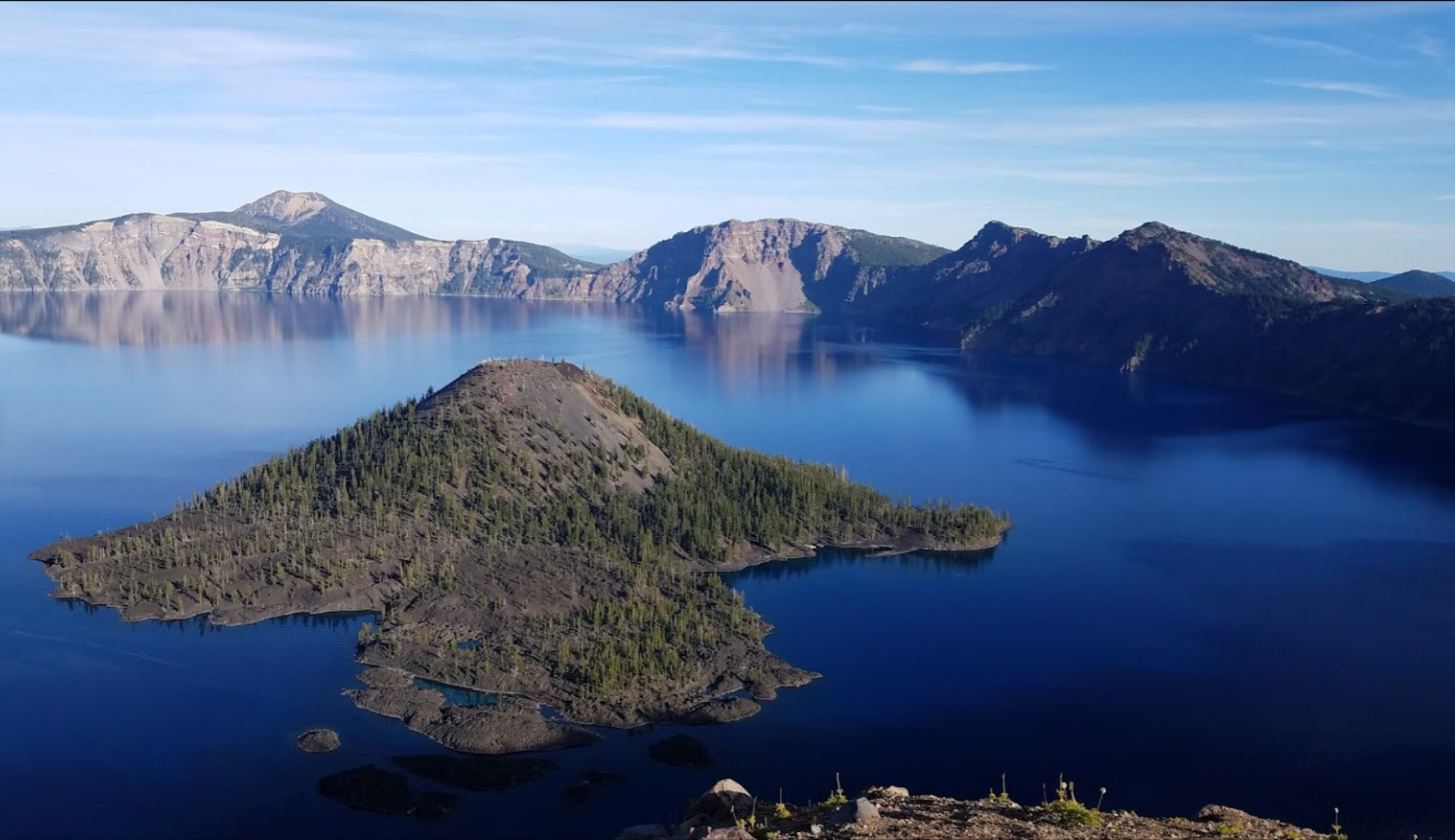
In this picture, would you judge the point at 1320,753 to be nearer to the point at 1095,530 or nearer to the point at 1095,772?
the point at 1095,772

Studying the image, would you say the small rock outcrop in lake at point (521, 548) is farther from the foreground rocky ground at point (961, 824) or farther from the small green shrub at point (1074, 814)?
the small green shrub at point (1074, 814)

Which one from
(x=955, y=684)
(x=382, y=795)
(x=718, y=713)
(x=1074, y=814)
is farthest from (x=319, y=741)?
(x=1074, y=814)

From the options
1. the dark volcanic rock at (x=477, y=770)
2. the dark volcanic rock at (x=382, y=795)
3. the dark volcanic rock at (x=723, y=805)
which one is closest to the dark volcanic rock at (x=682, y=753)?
the dark volcanic rock at (x=477, y=770)

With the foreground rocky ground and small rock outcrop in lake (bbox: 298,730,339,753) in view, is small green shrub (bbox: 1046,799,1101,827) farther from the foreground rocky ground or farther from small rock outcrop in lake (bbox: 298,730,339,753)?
small rock outcrop in lake (bbox: 298,730,339,753)

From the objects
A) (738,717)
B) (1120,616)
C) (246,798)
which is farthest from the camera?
(1120,616)

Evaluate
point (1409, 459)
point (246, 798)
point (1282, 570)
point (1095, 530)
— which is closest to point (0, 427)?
point (246, 798)

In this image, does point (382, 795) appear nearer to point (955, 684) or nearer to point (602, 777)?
point (602, 777)
